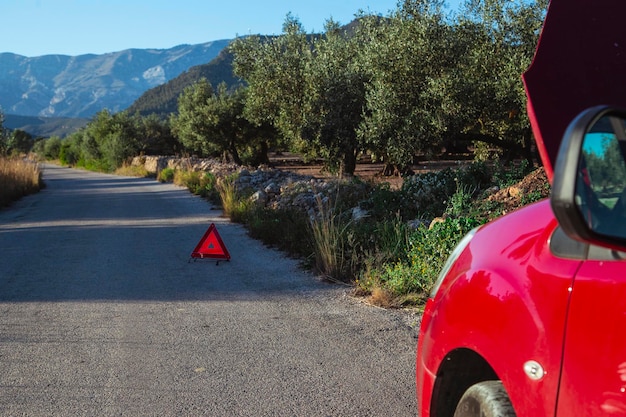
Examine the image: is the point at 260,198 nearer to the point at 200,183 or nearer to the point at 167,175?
the point at 200,183

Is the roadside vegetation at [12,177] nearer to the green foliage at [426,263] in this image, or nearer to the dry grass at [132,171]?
the dry grass at [132,171]

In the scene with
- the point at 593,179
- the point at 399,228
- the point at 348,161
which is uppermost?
the point at 593,179

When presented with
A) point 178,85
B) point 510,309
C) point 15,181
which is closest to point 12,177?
point 15,181

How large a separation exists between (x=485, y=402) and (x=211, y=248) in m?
7.38

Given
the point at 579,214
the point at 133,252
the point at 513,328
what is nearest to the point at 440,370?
the point at 513,328

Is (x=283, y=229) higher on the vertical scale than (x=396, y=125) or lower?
lower

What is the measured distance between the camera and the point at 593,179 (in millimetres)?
1801

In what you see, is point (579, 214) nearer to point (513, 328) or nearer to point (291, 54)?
point (513, 328)

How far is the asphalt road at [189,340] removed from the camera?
4262 millimetres

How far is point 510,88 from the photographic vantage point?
45.4 ft

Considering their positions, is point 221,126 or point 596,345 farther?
point 221,126

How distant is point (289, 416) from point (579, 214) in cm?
287

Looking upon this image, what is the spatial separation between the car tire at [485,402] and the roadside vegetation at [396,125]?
419 cm

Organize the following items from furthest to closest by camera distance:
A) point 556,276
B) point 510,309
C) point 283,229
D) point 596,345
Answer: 1. point 283,229
2. point 510,309
3. point 556,276
4. point 596,345
